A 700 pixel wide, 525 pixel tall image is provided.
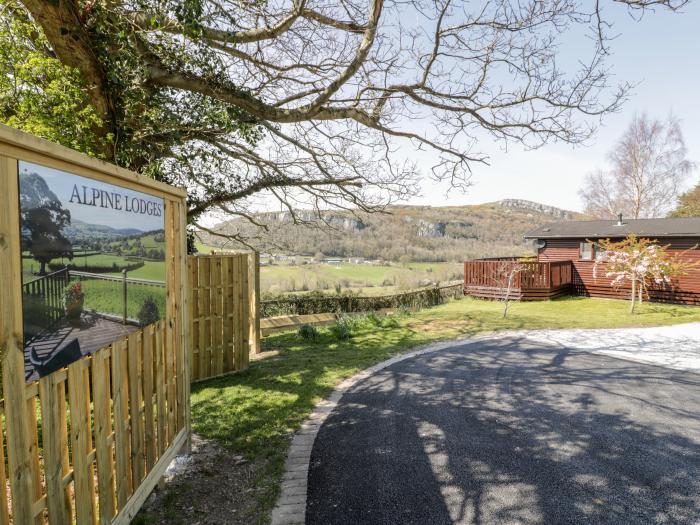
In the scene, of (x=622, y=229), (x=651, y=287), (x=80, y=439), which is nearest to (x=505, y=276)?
(x=651, y=287)

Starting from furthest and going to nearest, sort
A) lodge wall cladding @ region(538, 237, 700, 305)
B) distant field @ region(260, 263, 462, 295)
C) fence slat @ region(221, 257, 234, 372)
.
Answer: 1. distant field @ region(260, 263, 462, 295)
2. lodge wall cladding @ region(538, 237, 700, 305)
3. fence slat @ region(221, 257, 234, 372)

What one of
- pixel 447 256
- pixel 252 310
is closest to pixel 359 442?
pixel 252 310

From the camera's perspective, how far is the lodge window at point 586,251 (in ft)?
54.4

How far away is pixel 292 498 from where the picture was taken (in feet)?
9.62

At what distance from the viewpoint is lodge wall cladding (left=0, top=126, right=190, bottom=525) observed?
1581mm

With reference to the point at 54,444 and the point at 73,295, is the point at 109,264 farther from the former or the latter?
the point at 54,444

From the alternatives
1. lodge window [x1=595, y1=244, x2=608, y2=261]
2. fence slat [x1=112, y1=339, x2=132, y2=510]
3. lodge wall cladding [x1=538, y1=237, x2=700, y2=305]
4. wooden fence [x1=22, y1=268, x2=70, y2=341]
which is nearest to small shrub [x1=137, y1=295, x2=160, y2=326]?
fence slat [x1=112, y1=339, x2=132, y2=510]

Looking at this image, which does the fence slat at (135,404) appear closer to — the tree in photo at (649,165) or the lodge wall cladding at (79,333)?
the lodge wall cladding at (79,333)

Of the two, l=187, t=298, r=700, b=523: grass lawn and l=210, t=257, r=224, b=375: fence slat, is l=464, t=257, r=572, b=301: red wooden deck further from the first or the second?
l=210, t=257, r=224, b=375: fence slat

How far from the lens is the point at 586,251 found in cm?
1681

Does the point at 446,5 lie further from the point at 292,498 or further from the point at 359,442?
the point at 292,498

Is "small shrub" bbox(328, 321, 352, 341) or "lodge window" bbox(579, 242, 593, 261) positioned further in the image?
"lodge window" bbox(579, 242, 593, 261)

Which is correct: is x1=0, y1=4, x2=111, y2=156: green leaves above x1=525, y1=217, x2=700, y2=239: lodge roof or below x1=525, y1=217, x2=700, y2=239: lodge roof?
above

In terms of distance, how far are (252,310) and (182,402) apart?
404 centimetres
